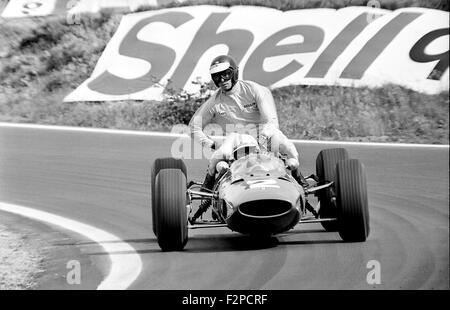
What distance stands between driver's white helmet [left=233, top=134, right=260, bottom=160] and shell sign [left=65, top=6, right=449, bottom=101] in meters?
10.8

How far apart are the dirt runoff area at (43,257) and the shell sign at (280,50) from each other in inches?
425

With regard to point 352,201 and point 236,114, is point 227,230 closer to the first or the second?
point 236,114

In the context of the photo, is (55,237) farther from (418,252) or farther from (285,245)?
(418,252)

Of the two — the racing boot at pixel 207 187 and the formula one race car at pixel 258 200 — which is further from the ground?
the racing boot at pixel 207 187

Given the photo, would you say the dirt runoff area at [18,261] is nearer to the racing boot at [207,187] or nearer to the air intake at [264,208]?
the racing boot at [207,187]

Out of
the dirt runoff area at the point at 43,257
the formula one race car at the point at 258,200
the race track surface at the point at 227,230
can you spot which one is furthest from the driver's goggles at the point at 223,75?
the dirt runoff area at the point at 43,257

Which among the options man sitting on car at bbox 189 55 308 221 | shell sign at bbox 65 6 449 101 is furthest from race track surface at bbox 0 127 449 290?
shell sign at bbox 65 6 449 101

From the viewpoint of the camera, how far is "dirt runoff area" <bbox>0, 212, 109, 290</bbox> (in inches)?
307

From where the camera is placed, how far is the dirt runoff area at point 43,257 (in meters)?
7.80

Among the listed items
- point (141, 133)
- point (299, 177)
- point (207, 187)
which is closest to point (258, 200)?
point (299, 177)

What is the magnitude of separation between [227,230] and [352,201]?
65.8 inches

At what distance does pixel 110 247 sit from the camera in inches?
361

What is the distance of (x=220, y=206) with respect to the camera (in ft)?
29.1

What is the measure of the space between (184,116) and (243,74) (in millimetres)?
1409
